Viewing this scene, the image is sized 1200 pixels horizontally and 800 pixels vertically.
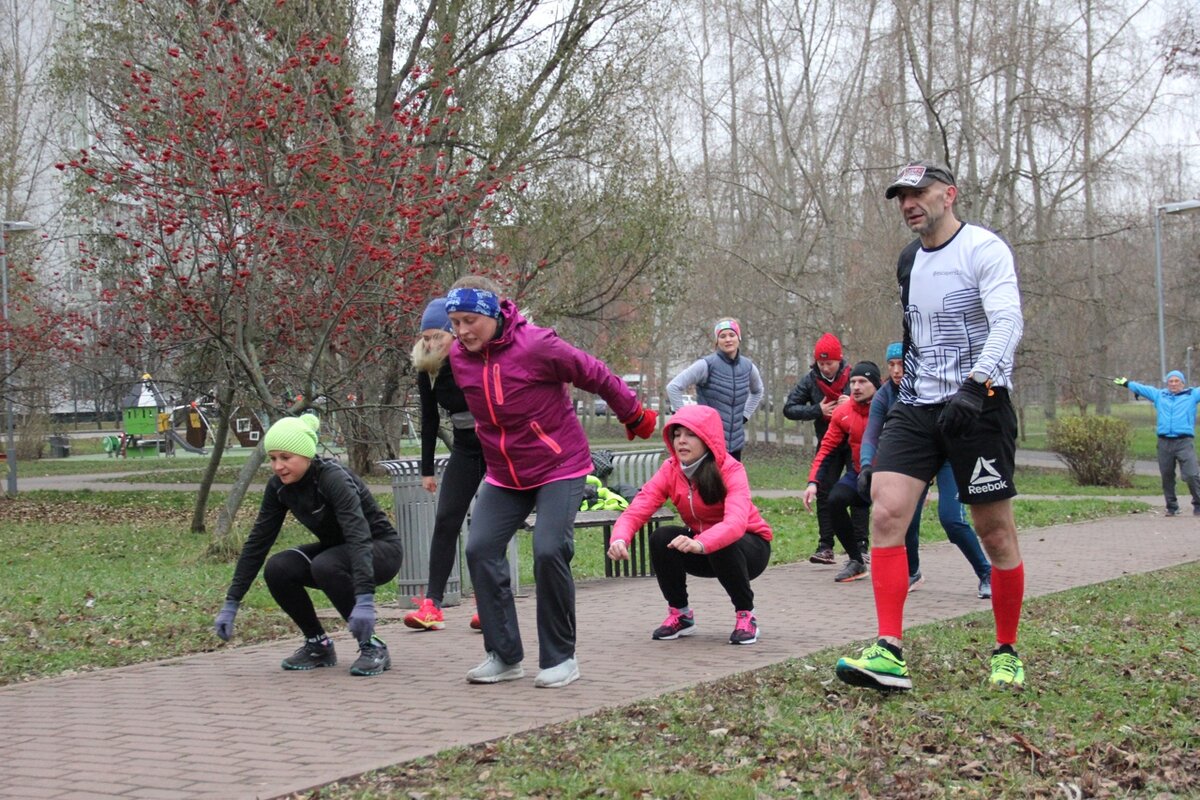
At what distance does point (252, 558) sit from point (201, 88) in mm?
7967

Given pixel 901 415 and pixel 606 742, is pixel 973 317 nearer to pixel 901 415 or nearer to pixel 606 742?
pixel 901 415

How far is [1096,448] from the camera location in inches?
968

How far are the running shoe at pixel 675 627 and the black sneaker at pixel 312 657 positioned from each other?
1845 mm

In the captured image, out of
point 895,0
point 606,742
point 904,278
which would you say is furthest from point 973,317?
point 895,0

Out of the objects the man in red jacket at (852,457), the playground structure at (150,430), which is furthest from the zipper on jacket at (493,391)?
the playground structure at (150,430)

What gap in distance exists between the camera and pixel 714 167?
131 ft

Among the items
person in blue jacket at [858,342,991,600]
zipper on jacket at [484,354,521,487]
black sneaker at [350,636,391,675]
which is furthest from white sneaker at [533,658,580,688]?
person in blue jacket at [858,342,991,600]

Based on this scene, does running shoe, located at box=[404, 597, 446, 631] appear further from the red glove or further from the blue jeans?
the blue jeans

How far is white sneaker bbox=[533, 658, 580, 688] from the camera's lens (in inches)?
246

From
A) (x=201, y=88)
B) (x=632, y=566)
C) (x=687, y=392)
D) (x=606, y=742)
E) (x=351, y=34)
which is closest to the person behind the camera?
(x=606, y=742)

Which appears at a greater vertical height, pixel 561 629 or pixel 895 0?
pixel 895 0

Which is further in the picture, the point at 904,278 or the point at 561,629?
the point at 561,629

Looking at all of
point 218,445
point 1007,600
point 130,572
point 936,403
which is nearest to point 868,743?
point 1007,600

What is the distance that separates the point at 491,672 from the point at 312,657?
1.11 m
